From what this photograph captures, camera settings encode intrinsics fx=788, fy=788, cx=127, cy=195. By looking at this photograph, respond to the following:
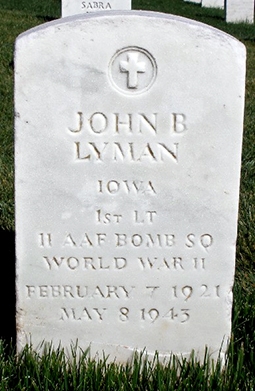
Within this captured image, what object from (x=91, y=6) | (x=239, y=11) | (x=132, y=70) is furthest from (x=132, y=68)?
(x=239, y=11)

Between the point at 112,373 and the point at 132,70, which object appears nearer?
the point at 132,70

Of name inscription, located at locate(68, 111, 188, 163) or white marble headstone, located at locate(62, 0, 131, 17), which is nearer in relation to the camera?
name inscription, located at locate(68, 111, 188, 163)

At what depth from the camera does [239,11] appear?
16.5m

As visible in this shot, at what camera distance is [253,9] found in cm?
1661

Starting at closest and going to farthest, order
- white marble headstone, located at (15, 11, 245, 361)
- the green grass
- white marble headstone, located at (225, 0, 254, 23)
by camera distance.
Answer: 1. white marble headstone, located at (15, 11, 245, 361)
2. the green grass
3. white marble headstone, located at (225, 0, 254, 23)

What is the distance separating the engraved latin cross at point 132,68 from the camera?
8.90 ft

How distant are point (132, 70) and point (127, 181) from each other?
397 mm

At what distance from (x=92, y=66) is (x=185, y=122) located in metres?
0.38

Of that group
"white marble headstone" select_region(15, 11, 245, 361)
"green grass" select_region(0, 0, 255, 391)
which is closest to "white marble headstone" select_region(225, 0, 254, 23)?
"green grass" select_region(0, 0, 255, 391)

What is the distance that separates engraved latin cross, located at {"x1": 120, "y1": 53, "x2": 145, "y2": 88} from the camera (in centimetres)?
271

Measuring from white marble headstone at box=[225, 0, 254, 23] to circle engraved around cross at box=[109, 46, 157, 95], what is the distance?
14.1 metres

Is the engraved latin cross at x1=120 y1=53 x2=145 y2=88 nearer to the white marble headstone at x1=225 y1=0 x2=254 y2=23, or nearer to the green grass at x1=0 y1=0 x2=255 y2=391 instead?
the green grass at x1=0 y1=0 x2=255 y2=391

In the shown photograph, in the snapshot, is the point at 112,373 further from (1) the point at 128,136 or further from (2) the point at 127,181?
(1) the point at 128,136

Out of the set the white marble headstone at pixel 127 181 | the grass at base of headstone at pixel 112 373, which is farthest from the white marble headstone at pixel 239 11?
the grass at base of headstone at pixel 112 373
